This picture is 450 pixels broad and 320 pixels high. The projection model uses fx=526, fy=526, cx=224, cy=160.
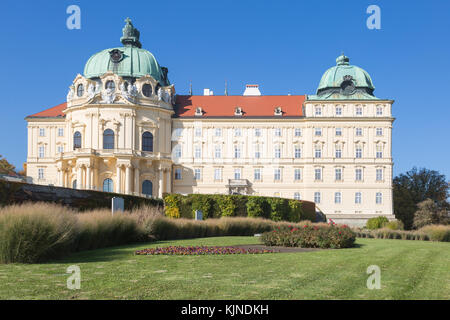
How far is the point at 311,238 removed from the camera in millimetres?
23266

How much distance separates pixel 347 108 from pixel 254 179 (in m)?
14.4

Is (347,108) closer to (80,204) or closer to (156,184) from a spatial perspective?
(156,184)

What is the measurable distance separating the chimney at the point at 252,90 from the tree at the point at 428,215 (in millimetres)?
25423

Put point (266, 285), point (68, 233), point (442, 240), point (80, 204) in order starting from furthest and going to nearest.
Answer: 1. point (442, 240)
2. point (80, 204)
3. point (68, 233)
4. point (266, 285)

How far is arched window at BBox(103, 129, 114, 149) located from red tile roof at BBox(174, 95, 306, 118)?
8.88 meters

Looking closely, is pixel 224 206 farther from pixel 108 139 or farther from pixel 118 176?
pixel 108 139

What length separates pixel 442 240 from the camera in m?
37.1

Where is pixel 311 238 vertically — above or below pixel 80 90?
below

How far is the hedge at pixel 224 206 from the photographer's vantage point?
1720 inches

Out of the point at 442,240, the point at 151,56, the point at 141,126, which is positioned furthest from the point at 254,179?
the point at 442,240

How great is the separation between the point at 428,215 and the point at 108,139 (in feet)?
126

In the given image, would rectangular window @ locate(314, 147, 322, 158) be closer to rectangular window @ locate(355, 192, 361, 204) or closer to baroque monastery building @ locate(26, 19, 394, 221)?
baroque monastery building @ locate(26, 19, 394, 221)

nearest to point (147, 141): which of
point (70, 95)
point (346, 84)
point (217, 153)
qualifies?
point (217, 153)

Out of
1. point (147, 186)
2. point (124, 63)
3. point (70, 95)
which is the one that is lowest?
point (147, 186)
